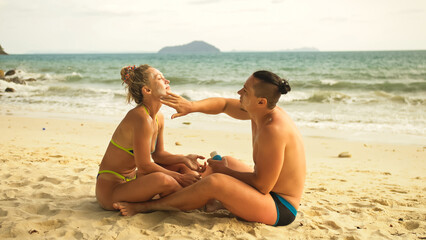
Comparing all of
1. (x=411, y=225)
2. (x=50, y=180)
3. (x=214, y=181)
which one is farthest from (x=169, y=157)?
(x=411, y=225)

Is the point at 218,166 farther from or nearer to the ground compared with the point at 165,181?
farther from the ground

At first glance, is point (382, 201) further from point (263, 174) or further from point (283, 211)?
point (263, 174)

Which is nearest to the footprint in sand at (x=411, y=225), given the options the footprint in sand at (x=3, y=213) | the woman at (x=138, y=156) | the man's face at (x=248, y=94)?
the man's face at (x=248, y=94)

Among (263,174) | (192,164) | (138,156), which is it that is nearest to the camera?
(263,174)

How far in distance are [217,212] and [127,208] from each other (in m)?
0.86

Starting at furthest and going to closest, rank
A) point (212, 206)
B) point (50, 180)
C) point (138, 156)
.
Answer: point (50, 180)
point (212, 206)
point (138, 156)

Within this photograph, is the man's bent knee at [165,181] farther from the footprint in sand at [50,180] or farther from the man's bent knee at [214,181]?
the footprint in sand at [50,180]

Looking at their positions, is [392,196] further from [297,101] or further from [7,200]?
[297,101]

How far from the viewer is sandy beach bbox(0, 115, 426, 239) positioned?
132 inches

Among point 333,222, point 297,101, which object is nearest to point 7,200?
point 333,222

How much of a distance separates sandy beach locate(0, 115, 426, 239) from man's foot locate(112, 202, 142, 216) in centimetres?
9

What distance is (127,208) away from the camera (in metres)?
3.62

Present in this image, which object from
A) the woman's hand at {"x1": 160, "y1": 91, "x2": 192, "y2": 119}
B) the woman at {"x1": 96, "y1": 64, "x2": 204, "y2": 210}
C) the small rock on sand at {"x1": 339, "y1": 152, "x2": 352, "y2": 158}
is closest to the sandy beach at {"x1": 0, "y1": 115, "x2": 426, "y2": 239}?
the small rock on sand at {"x1": 339, "y1": 152, "x2": 352, "y2": 158}

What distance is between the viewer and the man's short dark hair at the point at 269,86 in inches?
125
